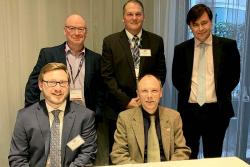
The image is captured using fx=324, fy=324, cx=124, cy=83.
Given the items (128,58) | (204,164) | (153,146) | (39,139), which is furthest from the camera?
(128,58)

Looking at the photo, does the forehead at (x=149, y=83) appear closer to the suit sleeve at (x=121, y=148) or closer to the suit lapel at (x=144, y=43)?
the suit sleeve at (x=121, y=148)

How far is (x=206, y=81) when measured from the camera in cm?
276

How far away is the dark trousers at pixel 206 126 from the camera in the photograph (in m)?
2.79

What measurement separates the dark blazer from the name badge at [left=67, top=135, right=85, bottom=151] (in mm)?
599

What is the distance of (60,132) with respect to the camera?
7.22ft

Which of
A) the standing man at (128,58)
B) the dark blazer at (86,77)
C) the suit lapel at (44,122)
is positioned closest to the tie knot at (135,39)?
the standing man at (128,58)

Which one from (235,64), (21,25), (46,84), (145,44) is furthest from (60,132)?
(235,64)

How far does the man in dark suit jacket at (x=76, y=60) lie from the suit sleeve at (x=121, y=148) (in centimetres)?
50

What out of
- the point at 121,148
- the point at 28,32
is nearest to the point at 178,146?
the point at 121,148

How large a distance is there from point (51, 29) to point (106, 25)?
1.76 ft

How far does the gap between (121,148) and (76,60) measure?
2.96 ft

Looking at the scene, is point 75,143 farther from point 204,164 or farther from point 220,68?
point 220,68

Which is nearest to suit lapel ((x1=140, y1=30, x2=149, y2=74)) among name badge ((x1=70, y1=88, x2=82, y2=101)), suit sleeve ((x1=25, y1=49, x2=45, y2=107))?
name badge ((x1=70, y1=88, x2=82, y2=101))

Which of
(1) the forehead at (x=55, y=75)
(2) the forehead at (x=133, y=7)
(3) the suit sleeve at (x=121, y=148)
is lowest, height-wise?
(3) the suit sleeve at (x=121, y=148)
